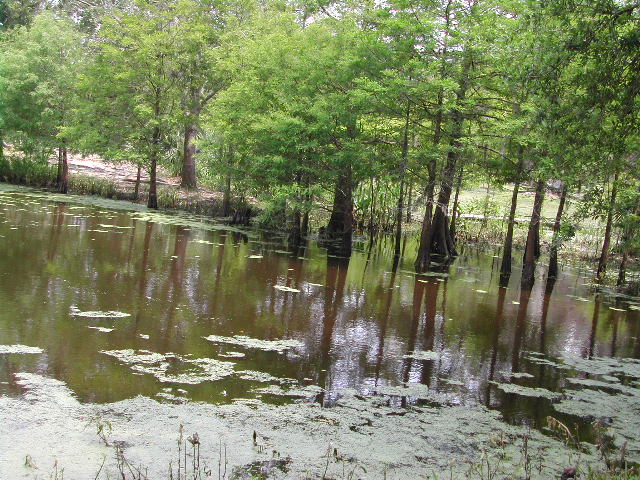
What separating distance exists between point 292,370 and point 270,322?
7.45ft

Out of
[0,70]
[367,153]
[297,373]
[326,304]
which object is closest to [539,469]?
[297,373]

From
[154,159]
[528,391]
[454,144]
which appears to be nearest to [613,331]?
[528,391]

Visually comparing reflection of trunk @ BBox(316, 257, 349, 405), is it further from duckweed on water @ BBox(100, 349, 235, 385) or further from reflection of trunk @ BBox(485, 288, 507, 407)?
reflection of trunk @ BBox(485, 288, 507, 407)

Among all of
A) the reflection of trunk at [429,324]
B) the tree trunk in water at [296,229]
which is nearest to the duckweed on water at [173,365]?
the reflection of trunk at [429,324]

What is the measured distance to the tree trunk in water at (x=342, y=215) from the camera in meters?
18.7

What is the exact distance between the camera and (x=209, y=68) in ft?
87.9

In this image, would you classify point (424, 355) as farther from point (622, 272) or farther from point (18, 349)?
point (622, 272)

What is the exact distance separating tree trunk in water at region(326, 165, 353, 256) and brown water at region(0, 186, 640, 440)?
127 centimetres

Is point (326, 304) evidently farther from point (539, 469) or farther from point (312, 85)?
point (312, 85)

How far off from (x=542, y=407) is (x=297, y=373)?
2650 mm

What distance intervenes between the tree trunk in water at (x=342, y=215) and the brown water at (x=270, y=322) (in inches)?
49.9

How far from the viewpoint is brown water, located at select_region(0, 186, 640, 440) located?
631 centimetres

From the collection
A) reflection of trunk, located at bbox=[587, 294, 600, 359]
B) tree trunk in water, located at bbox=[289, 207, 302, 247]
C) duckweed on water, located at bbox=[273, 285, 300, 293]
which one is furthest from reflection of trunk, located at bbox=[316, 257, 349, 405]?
reflection of trunk, located at bbox=[587, 294, 600, 359]

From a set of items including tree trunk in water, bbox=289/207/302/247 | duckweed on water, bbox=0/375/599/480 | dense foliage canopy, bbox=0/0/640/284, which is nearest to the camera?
duckweed on water, bbox=0/375/599/480
